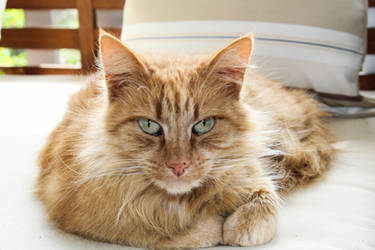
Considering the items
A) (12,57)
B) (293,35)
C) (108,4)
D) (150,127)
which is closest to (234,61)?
(150,127)

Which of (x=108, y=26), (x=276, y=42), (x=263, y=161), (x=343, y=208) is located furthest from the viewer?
(x=108, y=26)

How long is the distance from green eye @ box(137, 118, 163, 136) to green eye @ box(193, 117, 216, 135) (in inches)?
4.0

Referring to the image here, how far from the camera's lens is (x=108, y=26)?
3.46 m

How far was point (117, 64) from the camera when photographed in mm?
1131

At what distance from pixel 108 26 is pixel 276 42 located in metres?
2.00

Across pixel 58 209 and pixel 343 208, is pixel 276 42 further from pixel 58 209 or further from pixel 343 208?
pixel 58 209

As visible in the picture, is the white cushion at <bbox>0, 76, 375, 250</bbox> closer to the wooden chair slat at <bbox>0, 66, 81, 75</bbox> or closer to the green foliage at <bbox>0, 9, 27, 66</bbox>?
the wooden chair slat at <bbox>0, 66, 81, 75</bbox>

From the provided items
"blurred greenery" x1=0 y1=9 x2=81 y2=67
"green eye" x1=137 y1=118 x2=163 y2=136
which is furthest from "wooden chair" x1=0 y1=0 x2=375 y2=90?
"green eye" x1=137 y1=118 x2=163 y2=136

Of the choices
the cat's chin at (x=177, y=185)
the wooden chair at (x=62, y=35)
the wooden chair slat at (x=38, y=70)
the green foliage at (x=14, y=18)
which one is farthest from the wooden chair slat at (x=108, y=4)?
Answer: the cat's chin at (x=177, y=185)

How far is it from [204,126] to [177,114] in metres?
0.09

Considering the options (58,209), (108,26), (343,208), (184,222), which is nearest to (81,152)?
(58,209)

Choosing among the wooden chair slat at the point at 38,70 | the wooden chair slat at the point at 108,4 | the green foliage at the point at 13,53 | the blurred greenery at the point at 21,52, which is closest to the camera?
the wooden chair slat at the point at 108,4

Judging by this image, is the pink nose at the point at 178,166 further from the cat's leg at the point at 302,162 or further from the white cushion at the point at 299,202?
the cat's leg at the point at 302,162

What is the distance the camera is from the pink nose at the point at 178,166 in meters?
1.02
